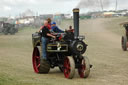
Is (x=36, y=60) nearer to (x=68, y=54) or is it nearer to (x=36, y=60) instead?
(x=36, y=60)

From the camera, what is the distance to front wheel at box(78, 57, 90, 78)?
8.12 meters

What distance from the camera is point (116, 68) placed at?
1028 cm

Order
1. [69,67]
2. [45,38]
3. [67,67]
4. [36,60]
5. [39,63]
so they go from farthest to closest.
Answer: [36,60], [39,63], [45,38], [67,67], [69,67]

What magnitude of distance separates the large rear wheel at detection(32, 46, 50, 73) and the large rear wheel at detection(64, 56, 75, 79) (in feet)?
2.38

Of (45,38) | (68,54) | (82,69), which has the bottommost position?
(82,69)

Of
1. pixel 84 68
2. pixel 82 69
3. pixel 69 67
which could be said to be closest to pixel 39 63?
pixel 69 67

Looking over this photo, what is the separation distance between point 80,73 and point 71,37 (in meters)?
1.04

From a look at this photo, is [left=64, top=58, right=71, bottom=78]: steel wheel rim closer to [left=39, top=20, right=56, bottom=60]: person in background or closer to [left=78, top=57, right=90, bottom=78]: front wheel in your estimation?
[left=78, top=57, right=90, bottom=78]: front wheel

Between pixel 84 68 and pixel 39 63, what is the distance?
1740 millimetres

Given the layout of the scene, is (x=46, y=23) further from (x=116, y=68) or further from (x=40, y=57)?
(x=116, y=68)

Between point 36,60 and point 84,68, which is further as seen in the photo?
point 36,60

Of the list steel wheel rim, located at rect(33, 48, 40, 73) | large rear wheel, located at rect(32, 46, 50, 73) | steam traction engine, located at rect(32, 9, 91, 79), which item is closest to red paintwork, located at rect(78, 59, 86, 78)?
steam traction engine, located at rect(32, 9, 91, 79)

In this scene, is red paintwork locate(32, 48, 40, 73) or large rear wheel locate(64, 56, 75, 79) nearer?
large rear wheel locate(64, 56, 75, 79)

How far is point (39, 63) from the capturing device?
9.39 metres
